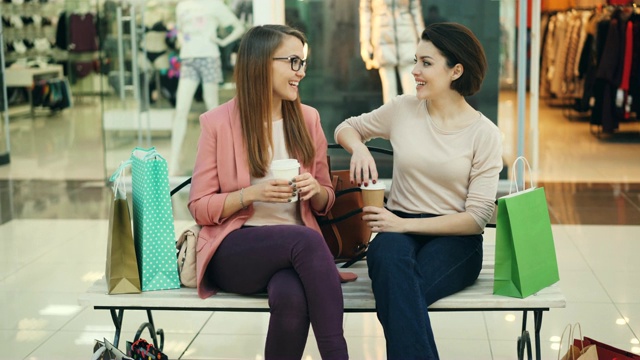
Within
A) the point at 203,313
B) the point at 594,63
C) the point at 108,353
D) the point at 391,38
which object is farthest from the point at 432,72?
the point at 594,63

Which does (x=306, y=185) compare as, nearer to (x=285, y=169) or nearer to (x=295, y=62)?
(x=285, y=169)

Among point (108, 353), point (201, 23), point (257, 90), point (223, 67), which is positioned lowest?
point (108, 353)

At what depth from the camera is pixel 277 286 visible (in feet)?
9.25

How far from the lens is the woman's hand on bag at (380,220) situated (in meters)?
2.94

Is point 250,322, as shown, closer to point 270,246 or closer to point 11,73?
point 270,246

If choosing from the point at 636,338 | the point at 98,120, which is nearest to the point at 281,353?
the point at 636,338

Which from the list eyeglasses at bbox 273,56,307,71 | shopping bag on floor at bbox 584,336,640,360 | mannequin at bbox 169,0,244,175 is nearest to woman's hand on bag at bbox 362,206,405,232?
eyeglasses at bbox 273,56,307,71

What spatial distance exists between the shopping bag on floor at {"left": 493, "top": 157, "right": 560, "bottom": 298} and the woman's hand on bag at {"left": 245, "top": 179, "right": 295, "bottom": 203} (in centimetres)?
63

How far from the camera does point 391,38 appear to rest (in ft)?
23.6

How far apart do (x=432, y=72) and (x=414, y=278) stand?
0.71 meters

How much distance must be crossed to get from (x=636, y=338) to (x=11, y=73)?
40.6ft

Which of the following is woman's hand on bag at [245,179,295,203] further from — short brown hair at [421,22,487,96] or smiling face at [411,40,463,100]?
short brown hair at [421,22,487,96]

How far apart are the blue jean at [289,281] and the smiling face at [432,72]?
0.62 metres

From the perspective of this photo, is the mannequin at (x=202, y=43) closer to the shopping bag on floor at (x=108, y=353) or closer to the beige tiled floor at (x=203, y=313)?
the beige tiled floor at (x=203, y=313)
